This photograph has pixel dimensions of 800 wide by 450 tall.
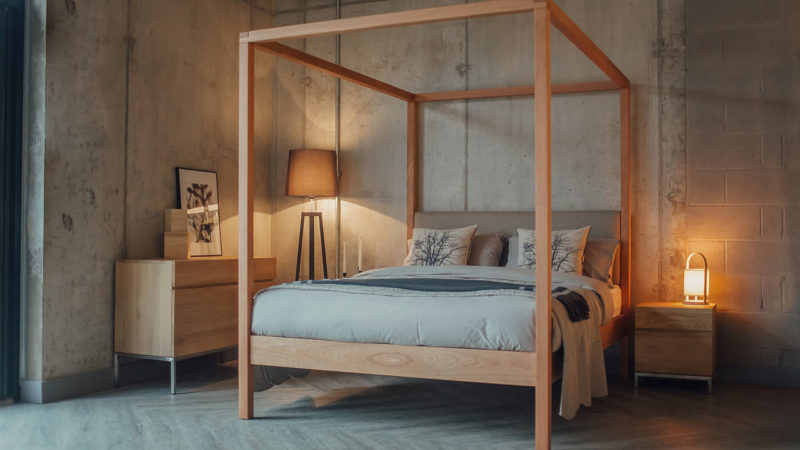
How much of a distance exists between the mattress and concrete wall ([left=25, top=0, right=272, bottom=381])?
1525 mm

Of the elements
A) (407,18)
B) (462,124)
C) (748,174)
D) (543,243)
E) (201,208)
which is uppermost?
(407,18)

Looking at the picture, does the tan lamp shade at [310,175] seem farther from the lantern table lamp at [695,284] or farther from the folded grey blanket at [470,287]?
the lantern table lamp at [695,284]

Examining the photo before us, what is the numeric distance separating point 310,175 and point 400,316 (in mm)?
2837

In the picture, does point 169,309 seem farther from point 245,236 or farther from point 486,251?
point 486,251

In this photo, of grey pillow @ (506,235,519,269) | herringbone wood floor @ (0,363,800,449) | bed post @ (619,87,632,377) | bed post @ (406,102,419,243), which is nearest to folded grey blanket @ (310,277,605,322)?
herringbone wood floor @ (0,363,800,449)

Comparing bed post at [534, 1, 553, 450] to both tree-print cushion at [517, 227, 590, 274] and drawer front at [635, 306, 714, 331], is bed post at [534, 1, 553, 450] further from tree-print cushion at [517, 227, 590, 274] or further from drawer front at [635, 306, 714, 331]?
drawer front at [635, 306, 714, 331]

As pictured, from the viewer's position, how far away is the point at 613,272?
5.81 meters

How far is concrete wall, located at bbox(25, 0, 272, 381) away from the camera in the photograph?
4914 mm

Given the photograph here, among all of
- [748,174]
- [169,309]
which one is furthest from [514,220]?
[169,309]

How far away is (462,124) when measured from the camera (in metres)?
6.53

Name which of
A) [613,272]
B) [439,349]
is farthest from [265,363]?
[613,272]

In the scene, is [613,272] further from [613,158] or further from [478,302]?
[478,302]

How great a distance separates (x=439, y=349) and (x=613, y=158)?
9.30 feet

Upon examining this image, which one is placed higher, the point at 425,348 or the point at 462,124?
the point at 462,124
